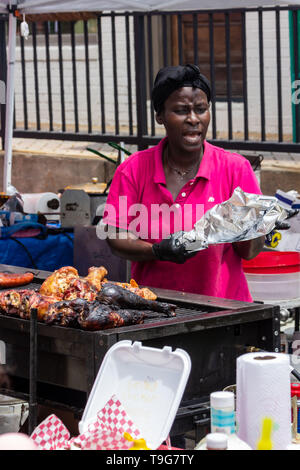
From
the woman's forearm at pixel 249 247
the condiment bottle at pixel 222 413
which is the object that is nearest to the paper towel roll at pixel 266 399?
the condiment bottle at pixel 222 413

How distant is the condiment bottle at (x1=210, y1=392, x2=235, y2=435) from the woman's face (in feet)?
5.56

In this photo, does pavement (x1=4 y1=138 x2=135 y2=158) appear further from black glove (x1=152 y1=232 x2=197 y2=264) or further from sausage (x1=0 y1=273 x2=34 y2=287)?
black glove (x1=152 y1=232 x2=197 y2=264)

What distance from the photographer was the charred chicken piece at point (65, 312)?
2.99 metres

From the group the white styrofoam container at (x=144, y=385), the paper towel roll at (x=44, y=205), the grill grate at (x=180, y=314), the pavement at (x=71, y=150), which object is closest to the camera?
the white styrofoam container at (x=144, y=385)

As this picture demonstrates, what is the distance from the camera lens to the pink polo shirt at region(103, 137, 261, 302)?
12.4 feet

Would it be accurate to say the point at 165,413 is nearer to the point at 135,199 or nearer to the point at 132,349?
the point at 132,349

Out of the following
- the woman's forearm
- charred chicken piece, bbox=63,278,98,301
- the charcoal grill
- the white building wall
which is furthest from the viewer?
the white building wall

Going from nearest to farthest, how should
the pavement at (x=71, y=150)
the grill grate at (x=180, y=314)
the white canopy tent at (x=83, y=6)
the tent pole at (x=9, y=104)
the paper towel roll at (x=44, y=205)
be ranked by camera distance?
the grill grate at (x=180, y=314) < the white canopy tent at (x=83, y=6) < the paper towel roll at (x=44, y=205) < the tent pole at (x=9, y=104) < the pavement at (x=71, y=150)

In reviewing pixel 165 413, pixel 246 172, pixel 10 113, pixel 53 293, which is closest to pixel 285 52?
pixel 10 113

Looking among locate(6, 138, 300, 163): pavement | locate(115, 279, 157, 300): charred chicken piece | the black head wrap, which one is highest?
locate(6, 138, 300, 163): pavement

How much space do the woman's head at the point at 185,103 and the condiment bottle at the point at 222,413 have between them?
170 cm

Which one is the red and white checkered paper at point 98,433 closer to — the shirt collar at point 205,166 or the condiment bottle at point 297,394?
the condiment bottle at point 297,394

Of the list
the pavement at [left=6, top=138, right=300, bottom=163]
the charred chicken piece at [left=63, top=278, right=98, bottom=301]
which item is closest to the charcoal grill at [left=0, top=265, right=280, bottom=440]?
the charred chicken piece at [left=63, top=278, right=98, bottom=301]

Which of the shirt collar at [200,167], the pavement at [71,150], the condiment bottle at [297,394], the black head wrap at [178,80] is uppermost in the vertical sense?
the pavement at [71,150]
